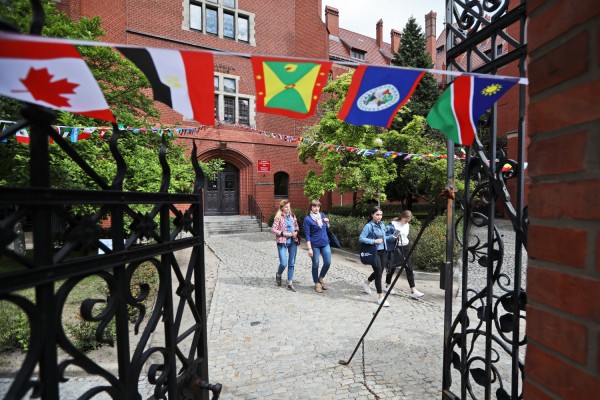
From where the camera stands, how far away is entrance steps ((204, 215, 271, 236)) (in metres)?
16.2

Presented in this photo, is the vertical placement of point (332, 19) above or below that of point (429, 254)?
above

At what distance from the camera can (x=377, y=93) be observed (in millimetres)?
1728

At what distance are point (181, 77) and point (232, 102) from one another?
1841cm

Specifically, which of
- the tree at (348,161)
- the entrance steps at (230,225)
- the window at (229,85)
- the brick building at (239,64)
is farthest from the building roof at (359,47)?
the entrance steps at (230,225)

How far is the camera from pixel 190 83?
141cm

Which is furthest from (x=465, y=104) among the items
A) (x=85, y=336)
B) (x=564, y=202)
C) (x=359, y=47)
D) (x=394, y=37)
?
(x=394, y=37)

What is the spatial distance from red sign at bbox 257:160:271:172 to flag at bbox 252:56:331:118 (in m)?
18.0

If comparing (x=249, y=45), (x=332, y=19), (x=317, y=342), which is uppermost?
(x=332, y=19)

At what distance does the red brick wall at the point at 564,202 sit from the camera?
78 cm

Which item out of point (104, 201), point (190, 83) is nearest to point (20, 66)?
point (104, 201)

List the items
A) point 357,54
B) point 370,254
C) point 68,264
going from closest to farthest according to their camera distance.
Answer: point 68,264 < point 370,254 < point 357,54

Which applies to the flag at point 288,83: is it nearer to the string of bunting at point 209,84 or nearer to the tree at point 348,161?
the string of bunting at point 209,84

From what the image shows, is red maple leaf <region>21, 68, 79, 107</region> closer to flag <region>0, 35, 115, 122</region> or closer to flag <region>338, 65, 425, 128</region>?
flag <region>0, 35, 115, 122</region>

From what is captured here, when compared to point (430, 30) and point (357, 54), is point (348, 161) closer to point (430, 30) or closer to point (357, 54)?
point (357, 54)
